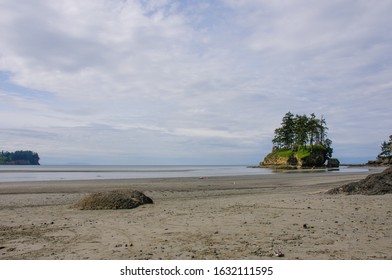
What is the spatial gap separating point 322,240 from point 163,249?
A: 12.1 ft

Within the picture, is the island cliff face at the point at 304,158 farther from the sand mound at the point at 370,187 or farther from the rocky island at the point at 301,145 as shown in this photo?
the sand mound at the point at 370,187

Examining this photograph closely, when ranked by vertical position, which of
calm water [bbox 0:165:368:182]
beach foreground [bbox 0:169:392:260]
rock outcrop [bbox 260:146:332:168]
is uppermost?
rock outcrop [bbox 260:146:332:168]

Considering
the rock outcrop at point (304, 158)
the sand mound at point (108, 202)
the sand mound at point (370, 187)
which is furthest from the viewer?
the rock outcrop at point (304, 158)

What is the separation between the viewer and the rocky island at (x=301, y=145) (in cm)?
9944

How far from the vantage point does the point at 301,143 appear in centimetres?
10631

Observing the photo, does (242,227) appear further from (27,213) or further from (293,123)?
(293,123)

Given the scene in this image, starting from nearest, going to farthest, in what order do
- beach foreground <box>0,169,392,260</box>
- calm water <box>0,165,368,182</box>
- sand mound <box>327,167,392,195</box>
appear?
beach foreground <box>0,169,392,260</box>
sand mound <box>327,167,392,195</box>
calm water <box>0,165,368,182</box>

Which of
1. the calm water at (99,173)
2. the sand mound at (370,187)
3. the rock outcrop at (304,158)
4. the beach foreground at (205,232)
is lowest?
the calm water at (99,173)

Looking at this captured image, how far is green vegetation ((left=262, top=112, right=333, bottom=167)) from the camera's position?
327ft

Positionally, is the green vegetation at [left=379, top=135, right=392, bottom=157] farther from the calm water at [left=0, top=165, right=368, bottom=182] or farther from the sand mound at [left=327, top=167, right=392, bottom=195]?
the sand mound at [left=327, top=167, right=392, bottom=195]

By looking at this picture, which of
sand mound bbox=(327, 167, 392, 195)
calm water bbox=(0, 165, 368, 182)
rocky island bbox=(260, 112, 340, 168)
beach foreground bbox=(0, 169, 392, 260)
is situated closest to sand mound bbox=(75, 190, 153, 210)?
beach foreground bbox=(0, 169, 392, 260)

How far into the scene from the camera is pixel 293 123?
385ft

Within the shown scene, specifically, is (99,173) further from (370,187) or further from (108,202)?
(370,187)

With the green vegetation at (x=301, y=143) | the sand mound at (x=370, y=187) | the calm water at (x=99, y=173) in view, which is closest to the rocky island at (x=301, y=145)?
the green vegetation at (x=301, y=143)
